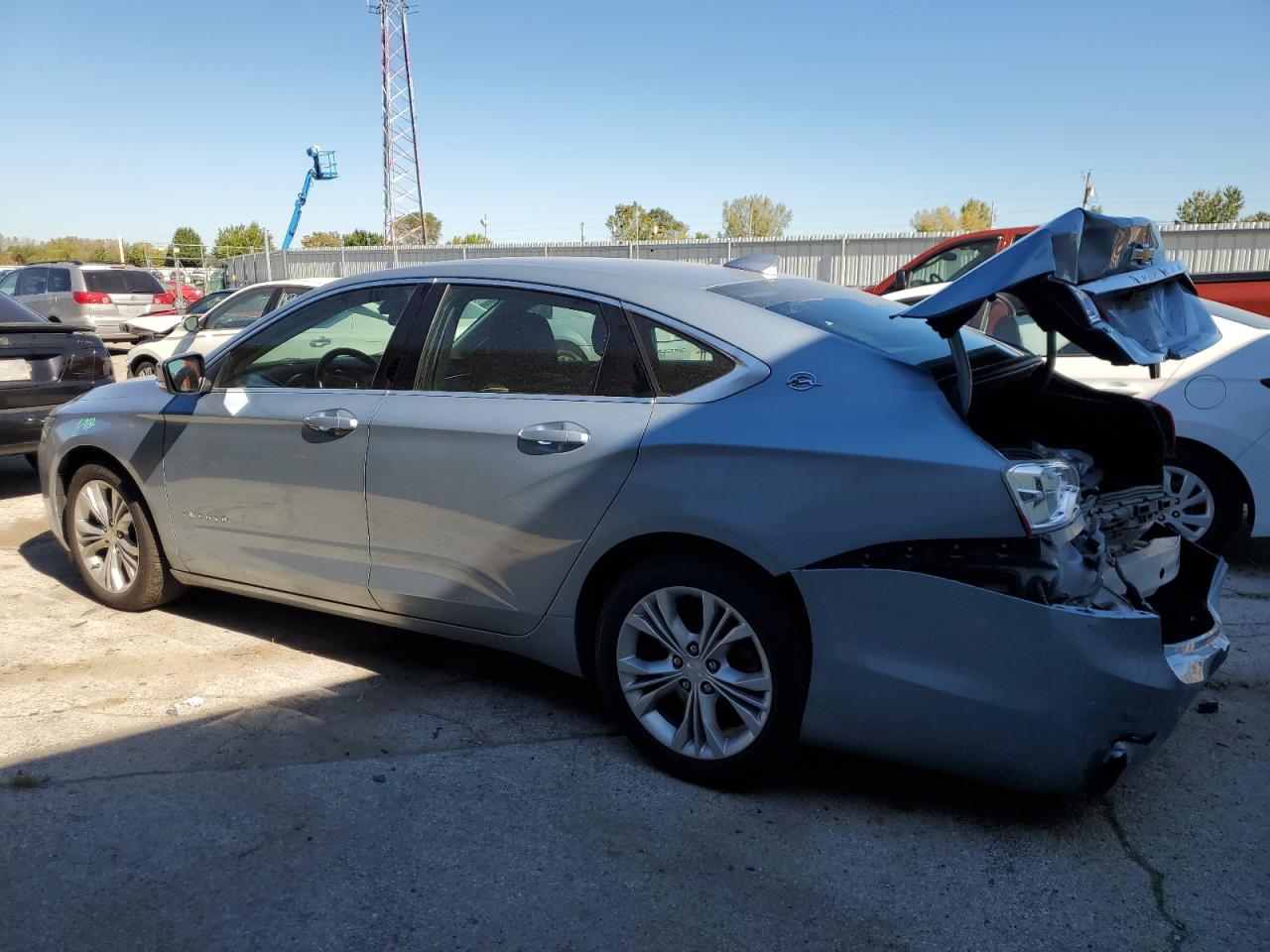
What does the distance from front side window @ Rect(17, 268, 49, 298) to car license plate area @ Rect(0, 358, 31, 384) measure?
12.9m

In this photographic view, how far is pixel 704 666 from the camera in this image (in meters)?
3.12

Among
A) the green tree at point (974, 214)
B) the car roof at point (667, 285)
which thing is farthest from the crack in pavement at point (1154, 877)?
the green tree at point (974, 214)

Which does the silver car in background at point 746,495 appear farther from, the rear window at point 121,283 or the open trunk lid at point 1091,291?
the rear window at point 121,283

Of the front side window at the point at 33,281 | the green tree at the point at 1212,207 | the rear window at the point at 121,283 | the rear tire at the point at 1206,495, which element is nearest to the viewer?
the rear tire at the point at 1206,495

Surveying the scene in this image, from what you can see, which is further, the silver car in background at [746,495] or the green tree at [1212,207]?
the green tree at [1212,207]

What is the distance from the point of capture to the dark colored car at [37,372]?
7082 mm

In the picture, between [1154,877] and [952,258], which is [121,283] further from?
[1154,877]

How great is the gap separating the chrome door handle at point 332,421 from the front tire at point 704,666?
50.0 inches

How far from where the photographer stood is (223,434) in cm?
421

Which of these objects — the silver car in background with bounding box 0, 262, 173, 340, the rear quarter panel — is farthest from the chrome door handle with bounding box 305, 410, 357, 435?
the silver car in background with bounding box 0, 262, 173, 340

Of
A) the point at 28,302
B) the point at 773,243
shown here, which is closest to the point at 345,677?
the point at 28,302

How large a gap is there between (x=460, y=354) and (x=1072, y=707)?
2.33 meters

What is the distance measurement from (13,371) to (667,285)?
5.84 meters

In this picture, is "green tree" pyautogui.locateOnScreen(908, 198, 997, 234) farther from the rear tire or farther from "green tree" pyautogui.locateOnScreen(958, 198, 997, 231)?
the rear tire
